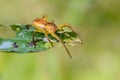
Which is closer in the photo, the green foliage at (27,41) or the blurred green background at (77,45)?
the green foliage at (27,41)

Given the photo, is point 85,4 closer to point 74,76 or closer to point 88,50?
point 88,50

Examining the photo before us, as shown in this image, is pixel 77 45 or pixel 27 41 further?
pixel 77 45

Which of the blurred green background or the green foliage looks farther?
the blurred green background
